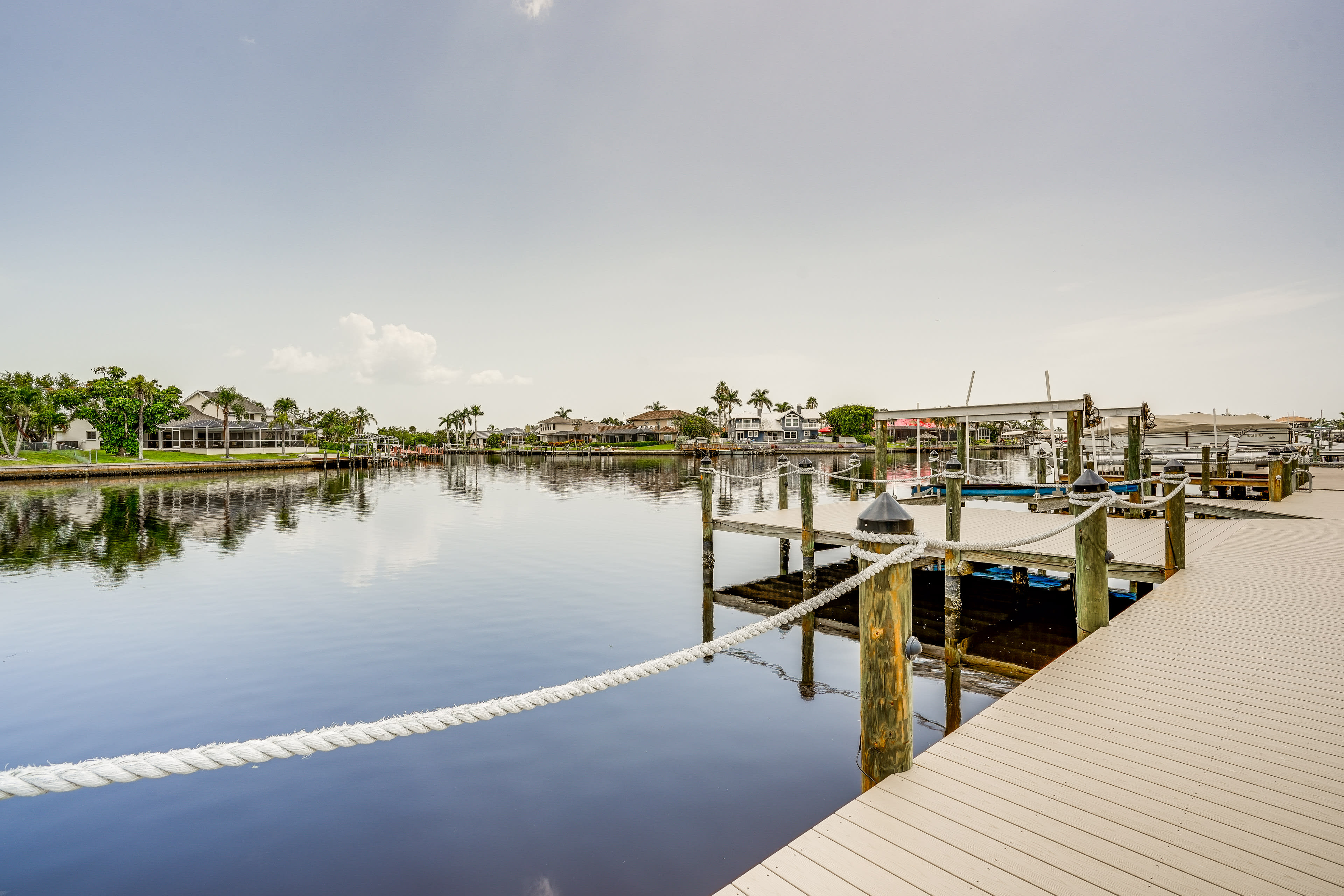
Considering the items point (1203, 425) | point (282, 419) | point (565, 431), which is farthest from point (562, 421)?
point (1203, 425)

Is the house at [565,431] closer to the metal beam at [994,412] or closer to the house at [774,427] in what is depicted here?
the house at [774,427]

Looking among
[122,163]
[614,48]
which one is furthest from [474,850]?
[122,163]

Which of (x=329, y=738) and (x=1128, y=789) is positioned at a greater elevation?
(x=329, y=738)

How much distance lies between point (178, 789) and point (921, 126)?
130ft

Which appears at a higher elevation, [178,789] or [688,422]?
[688,422]

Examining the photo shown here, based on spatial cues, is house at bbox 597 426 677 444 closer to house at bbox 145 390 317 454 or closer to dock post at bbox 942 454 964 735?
house at bbox 145 390 317 454

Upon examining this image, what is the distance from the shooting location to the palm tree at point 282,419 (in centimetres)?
8581

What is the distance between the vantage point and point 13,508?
31.3 m

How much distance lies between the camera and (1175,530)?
25.8 ft

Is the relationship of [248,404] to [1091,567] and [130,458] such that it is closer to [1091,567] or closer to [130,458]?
[130,458]

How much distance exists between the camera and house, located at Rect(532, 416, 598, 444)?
455 ft

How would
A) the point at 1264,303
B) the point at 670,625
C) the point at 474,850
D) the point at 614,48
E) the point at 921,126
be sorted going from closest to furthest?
the point at 474,850, the point at 670,625, the point at 1264,303, the point at 921,126, the point at 614,48

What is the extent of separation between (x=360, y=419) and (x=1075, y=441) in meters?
143

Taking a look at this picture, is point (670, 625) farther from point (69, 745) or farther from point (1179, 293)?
point (1179, 293)
